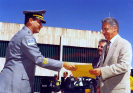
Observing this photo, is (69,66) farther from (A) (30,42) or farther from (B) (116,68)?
(B) (116,68)

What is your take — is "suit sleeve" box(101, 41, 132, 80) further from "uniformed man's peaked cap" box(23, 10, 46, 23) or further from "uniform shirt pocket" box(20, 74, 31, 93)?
"uniformed man's peaked cap" box(23, 10, 46, 23)

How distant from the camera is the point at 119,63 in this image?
296 centimetres

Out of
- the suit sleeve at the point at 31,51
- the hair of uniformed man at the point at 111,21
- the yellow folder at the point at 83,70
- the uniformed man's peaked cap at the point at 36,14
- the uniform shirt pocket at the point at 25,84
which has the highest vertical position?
the uniformed man's peaked cap at the point at 36,14

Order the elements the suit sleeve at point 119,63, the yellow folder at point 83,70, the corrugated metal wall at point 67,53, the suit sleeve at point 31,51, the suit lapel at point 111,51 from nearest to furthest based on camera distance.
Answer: the suit sleeve at point 119,63, the suit lapel at point 111,51, the suit sleeve at point 31,51, the yellow folder at point 83,70, the corrugated metal wall at point 67,53

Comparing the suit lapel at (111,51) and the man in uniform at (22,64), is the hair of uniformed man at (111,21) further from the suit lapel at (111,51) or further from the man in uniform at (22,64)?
the man in uniform at (22,64)

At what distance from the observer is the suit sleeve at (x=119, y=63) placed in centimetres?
293

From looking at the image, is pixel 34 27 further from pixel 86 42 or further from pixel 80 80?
pixel 86 42

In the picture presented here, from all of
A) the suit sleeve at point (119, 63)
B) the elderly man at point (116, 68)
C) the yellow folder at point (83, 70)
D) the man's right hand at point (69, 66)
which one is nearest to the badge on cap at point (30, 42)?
the man's right hand at point (69, 66)

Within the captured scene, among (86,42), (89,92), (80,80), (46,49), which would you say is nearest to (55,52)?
(46,49)

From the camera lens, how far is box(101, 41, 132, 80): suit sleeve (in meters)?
2.93

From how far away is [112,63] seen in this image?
10.0 feet

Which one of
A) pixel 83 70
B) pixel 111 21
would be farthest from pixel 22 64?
pixel 111 21

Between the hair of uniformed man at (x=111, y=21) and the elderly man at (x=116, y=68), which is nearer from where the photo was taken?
the elderly man at (x=116, y=68)

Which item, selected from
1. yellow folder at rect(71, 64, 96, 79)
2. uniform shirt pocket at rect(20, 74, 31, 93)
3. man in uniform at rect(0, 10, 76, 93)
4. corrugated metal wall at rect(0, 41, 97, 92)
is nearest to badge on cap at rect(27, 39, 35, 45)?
man in uniform at rect(0, 10, 76, 93)
